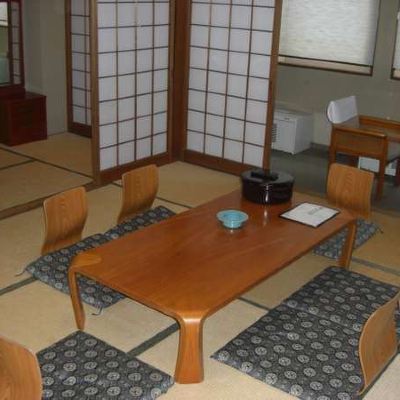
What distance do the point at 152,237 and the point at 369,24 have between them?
4283 millimetres

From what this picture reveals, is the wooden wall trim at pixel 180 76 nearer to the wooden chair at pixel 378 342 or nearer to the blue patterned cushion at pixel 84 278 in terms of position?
the blue patterned cushion at pixel 84 278

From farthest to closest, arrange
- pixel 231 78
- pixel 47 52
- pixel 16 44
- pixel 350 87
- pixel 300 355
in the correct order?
pixel 47 52 → pixel 16 44 → pixel 350 87 → pixel 231 78 → pixel 300 355

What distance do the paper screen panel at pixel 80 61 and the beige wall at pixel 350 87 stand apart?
7.39 ft

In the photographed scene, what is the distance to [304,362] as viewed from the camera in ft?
10.5

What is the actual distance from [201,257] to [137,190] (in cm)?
136

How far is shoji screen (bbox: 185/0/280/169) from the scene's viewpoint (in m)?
6.00

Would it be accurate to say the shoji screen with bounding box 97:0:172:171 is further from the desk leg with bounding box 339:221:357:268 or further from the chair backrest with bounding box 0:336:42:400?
the chair backrest with bounding box 0:336:42:400

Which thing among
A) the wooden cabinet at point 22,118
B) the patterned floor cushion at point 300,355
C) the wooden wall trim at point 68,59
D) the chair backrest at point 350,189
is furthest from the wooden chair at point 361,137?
the wooden cabinet at point 22,118

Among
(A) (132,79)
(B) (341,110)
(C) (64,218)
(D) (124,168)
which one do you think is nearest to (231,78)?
(A) (132,79)

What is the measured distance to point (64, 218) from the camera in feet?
13.3

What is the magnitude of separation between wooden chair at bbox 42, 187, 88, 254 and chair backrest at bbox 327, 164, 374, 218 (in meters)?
1.84

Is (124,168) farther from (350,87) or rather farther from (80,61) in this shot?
(350,87)

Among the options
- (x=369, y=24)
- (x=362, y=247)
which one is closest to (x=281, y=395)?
(x=362, y=247)

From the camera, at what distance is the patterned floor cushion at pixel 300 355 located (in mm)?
3043
